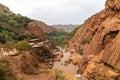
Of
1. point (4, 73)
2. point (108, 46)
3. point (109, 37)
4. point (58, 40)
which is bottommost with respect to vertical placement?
point (58, 40)

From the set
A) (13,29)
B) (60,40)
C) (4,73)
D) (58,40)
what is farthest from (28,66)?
(60,40)

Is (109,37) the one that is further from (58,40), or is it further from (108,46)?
(58,40)

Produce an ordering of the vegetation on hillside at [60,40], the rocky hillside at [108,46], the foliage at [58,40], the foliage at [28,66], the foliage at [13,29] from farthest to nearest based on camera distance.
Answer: the vegetation on hillside at [60,40] < the foliage at [58,40] < the foliage at [13,29] < the rocky hillside at [108,46] < the foliage at [28,66]

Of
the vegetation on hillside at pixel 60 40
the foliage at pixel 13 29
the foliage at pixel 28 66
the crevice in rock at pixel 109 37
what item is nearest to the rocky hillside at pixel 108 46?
the crevice in rock at pixel 109 37

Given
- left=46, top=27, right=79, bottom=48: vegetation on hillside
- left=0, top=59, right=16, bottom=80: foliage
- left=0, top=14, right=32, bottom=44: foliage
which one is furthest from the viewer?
left=46, top=27, right=79, bottom=48: vegetation on hillside

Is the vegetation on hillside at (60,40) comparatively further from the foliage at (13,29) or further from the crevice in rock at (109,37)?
the crevice in rock at (109,37)

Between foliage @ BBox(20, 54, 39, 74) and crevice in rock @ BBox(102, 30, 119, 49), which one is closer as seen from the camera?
foliage @ BBox(20, 54, 39, 74)

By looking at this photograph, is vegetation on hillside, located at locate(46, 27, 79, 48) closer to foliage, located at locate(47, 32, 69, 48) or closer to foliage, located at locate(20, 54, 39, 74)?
foliage, located at locate(47, 32, 69, 48)

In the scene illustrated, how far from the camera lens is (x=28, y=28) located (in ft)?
228

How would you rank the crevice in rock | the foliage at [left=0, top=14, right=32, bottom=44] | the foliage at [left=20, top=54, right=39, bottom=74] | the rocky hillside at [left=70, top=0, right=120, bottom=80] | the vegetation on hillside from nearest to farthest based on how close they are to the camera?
the foliage at [left=20, top=54, right=39, bottom=74] < the rocky hillside at [left=70, top=0, right=120, bottom=80] < the crevice in rock < the foliage at [left=0, top=14, right=32, bottom=44] < the vegetation on hillside

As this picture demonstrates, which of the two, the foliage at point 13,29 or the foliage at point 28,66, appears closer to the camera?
the foliage at point 28,66

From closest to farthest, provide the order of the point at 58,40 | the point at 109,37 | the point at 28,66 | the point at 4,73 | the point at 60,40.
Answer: the point at 4,73, the point at 28,66, the point at 109,37, the point at 58,40, the point at 60,40

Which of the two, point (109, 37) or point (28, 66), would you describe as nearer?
point (28, 66)

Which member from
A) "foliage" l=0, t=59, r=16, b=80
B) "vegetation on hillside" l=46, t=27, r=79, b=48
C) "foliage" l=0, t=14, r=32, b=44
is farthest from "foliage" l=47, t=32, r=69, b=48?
"foliage" l=0, t=59, r=16, b=80
